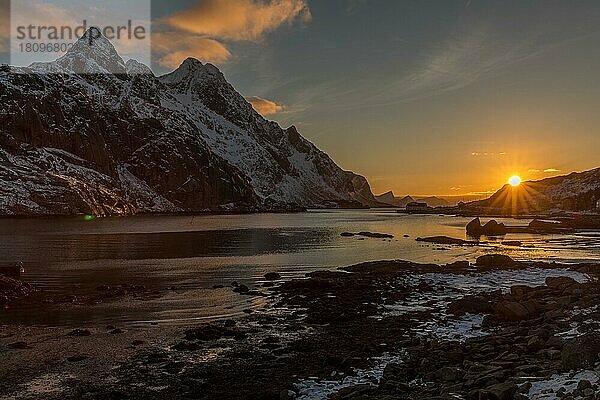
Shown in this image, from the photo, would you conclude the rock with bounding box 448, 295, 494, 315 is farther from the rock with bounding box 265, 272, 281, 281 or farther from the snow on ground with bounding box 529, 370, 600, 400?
the rock with bounding box 265, 272, 281, 281

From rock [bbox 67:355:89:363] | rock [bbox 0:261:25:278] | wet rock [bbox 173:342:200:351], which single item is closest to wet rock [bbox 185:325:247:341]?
wet rock [bbox 173:342:200:351]

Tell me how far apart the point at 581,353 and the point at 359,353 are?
1046 cm

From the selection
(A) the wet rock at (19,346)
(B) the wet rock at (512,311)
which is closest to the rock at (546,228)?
(B) the wet rock at (512,311)

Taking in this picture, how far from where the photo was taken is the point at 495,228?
123m

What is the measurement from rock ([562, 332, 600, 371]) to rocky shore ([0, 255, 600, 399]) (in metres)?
0.04

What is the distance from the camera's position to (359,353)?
2428cm

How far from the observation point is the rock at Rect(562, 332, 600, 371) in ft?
53.7

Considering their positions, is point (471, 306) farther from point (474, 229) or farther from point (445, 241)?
point (474, 229)

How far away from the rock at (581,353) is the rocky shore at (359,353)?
0.14 ft

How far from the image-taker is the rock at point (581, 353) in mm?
16375

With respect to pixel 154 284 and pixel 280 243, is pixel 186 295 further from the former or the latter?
pixel 280 243

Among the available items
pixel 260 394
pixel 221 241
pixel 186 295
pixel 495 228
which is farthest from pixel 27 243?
pixel 495 228

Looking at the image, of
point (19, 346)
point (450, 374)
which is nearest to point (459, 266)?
point (450, 374)

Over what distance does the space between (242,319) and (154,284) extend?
741 inches
